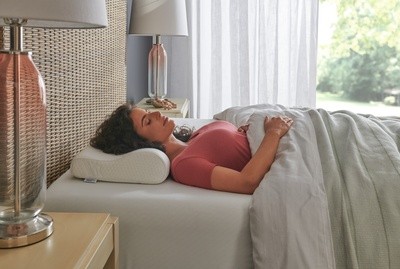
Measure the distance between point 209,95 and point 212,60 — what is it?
0.28 m

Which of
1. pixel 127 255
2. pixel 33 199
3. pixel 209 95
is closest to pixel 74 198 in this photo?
pixel 127 255

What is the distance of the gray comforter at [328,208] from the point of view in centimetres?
146

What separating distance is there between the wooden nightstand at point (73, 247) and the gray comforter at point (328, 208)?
405 millimetres

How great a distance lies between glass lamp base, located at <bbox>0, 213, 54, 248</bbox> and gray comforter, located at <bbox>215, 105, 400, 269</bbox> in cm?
58

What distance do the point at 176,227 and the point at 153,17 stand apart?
80.6 inches

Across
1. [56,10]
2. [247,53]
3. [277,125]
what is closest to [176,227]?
[277,125]

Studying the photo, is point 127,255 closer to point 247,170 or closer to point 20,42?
point 247,170

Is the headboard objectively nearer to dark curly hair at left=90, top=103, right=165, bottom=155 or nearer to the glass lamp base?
dark curly hair at left=90, top=103, right=165, bottom=155

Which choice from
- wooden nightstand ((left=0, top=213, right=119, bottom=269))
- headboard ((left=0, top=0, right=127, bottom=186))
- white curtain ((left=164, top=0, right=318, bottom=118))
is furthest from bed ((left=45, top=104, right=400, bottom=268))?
white curtain ((left=164, top=0, right=318, bottom=118))

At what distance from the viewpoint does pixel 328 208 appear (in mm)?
1538

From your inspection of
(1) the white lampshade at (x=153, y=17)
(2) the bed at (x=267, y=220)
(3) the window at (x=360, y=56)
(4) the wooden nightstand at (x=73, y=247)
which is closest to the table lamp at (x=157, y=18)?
(1) the white lampshade at (x=153, y=17)

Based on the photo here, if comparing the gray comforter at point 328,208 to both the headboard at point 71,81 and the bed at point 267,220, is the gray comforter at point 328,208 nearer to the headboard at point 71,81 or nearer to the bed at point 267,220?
the bed at point 267,220

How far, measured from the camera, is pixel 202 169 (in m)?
1.65

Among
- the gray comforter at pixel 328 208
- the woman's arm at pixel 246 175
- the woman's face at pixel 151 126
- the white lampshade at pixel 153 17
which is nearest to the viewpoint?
the gray comforter at pixel 328 208
